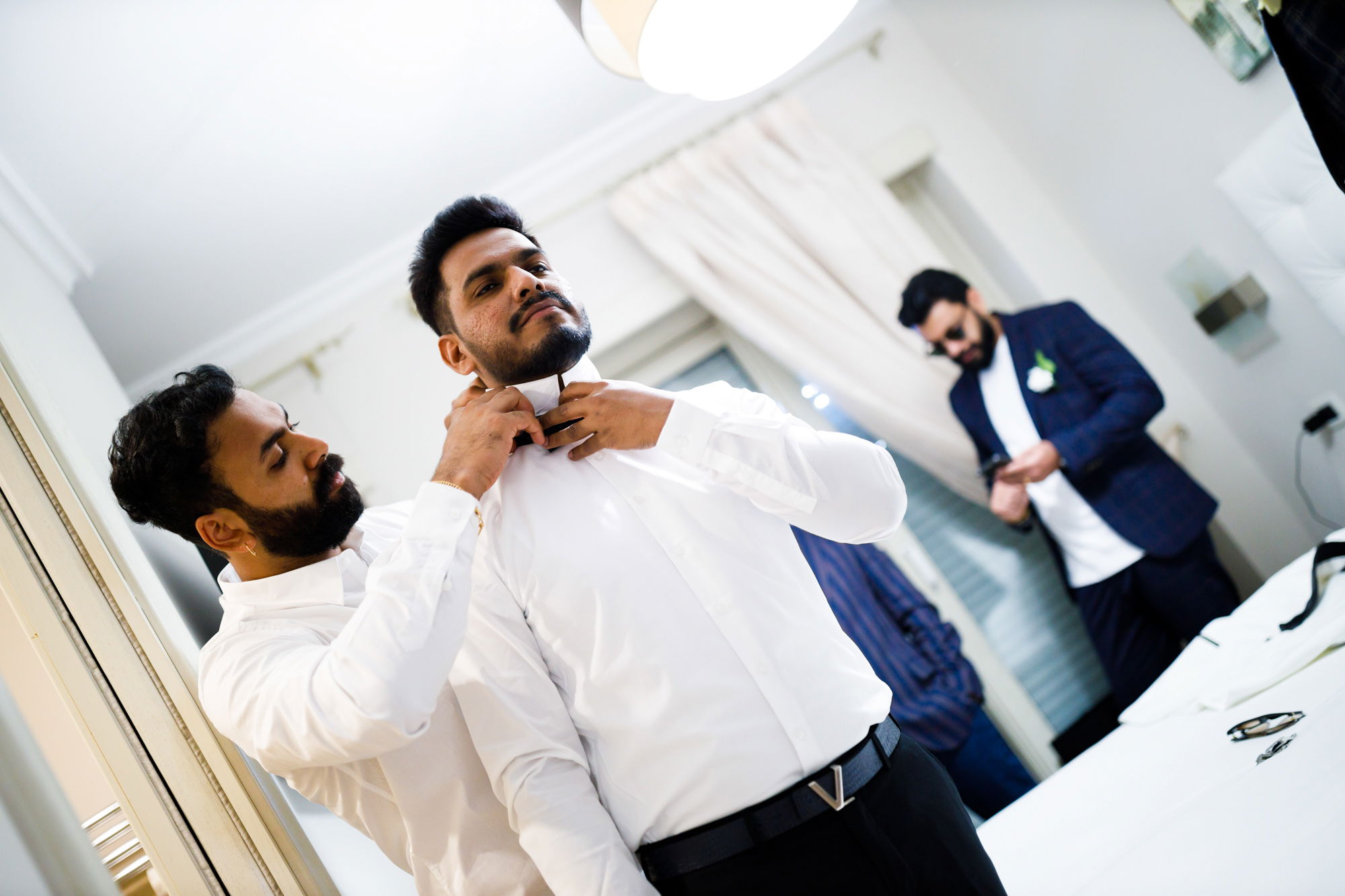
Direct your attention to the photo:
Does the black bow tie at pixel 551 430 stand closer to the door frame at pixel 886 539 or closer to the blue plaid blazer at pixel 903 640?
the blue plaid blazer at pixel 903 640

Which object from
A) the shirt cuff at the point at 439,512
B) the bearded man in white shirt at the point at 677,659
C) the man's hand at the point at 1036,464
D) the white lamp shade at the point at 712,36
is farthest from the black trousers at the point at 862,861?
the man's hand at the point at 1036,464

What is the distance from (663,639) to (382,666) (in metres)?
0.37

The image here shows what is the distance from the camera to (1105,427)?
7.77 feet

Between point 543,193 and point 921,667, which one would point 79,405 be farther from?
point 921,667

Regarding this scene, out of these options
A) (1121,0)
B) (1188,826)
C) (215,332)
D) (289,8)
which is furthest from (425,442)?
(1121,0)

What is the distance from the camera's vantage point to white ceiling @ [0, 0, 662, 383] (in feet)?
5.94

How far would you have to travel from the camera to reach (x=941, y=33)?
2988mm

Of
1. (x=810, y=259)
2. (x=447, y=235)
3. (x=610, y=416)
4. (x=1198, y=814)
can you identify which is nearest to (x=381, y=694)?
(x=610, y=416)

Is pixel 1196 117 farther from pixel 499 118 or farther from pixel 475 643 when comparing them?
pixel 475 643

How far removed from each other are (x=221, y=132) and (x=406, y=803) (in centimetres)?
180

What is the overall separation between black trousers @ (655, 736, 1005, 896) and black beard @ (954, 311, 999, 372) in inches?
74.1

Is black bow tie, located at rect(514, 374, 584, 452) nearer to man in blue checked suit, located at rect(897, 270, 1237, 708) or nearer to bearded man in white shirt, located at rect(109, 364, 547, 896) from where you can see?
bearded man in white shirt, located at rect(109, 364, 547, 896)

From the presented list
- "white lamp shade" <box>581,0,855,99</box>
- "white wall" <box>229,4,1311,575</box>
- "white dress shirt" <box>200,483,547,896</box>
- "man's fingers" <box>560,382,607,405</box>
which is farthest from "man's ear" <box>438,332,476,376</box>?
"white wall" <box>229,4,1311,575</box>

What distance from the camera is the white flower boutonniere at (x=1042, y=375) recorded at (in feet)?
8.27
